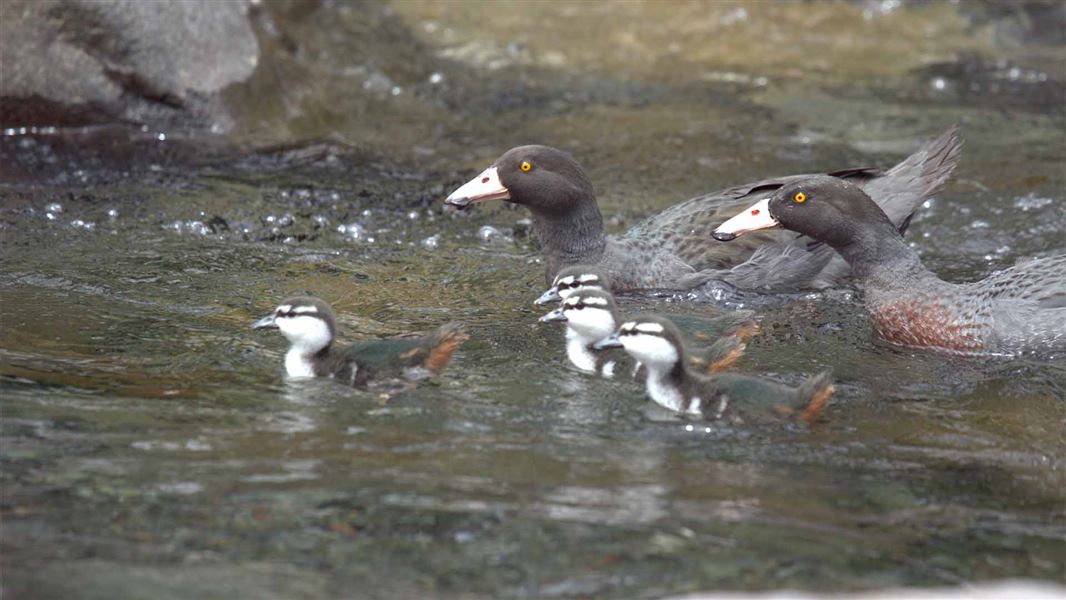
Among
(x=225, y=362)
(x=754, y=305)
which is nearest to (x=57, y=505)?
(x=225, y=362)

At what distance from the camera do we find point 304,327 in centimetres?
686

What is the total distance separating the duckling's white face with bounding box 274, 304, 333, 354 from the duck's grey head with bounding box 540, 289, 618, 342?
3.51 ft

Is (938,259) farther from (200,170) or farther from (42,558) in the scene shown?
(42,558)

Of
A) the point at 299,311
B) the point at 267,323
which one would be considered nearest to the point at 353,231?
the point at 267,323

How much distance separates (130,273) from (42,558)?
3573 mm

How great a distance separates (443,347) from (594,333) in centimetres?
80

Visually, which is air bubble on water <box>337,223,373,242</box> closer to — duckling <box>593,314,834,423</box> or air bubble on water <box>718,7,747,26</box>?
duckling <box>593,314,834,423</box>

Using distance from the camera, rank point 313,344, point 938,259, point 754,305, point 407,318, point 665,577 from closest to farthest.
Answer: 1. point 665,577
2. point 313,344
3. point 407,318
4. point 754,305
5. point 938,259

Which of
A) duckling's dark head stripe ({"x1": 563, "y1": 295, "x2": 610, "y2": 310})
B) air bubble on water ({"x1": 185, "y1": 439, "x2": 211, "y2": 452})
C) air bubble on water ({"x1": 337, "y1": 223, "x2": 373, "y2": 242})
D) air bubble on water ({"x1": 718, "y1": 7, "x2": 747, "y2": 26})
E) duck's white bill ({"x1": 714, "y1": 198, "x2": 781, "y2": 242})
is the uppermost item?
air bubble on water ({"x1": 718, "y1": 7, "x2": 747, "y2": 26})

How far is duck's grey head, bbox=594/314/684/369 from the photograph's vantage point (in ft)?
21.7

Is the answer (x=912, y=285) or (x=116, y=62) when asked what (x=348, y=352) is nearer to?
(x=912, y=285)

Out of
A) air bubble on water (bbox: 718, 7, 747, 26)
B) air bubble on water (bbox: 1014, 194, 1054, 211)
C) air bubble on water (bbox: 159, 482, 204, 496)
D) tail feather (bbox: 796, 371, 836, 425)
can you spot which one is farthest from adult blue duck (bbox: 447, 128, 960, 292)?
air bubble on water (bbox: 718, 7, 747, 26)

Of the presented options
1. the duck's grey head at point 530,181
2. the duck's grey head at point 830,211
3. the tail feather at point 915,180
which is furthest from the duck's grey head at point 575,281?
the tail feather at point 915,180

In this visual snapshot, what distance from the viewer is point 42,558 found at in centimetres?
501
